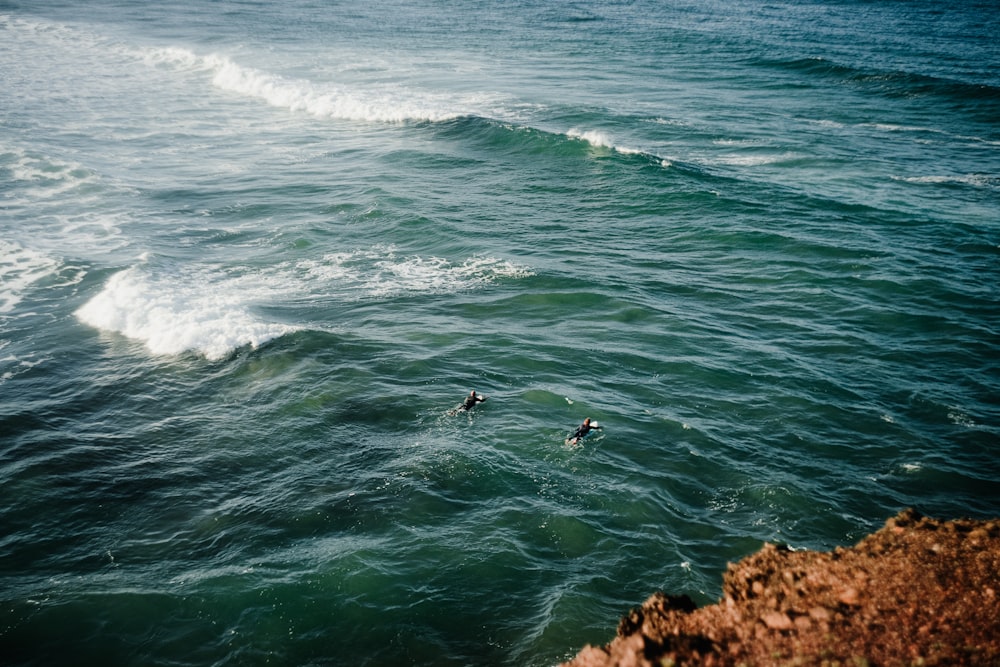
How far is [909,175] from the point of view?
38375mm

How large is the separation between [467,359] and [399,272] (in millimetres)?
8494

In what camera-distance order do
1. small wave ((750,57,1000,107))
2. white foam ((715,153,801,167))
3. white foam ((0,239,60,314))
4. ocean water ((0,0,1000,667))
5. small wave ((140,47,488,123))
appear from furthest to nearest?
small wave ((140,47,488,123)) → small wave ((750,57,1000,107)) → white foam ((715,153,801,167)) → white foam ((0,239,60,314)) → ocean water ((0,0,1000,667))

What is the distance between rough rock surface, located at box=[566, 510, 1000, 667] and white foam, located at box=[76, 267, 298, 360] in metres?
19.3

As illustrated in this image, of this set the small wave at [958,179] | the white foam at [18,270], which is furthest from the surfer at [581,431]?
the small wave at [958,179]

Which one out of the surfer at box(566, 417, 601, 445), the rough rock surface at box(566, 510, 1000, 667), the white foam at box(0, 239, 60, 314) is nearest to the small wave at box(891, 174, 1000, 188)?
the surfer at box(566, 417, 601, 445)

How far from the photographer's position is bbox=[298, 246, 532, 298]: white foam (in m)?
28.6

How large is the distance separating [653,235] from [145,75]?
203 feet

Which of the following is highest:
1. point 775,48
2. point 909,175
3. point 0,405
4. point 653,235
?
point 775,48

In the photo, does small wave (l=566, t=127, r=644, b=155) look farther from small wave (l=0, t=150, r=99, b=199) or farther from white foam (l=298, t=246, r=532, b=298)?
small wave (l=0, t=150, r=99, b=199)

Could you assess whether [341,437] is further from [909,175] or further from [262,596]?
[909,175]

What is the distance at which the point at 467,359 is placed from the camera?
23312 millimetres

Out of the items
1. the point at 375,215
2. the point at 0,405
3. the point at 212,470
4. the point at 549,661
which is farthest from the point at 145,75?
the point at 549,661

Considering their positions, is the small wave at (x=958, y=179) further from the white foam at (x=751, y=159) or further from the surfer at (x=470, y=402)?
Result: the surfer at (x=470, y=402)

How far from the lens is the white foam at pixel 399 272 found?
93.8 feet
